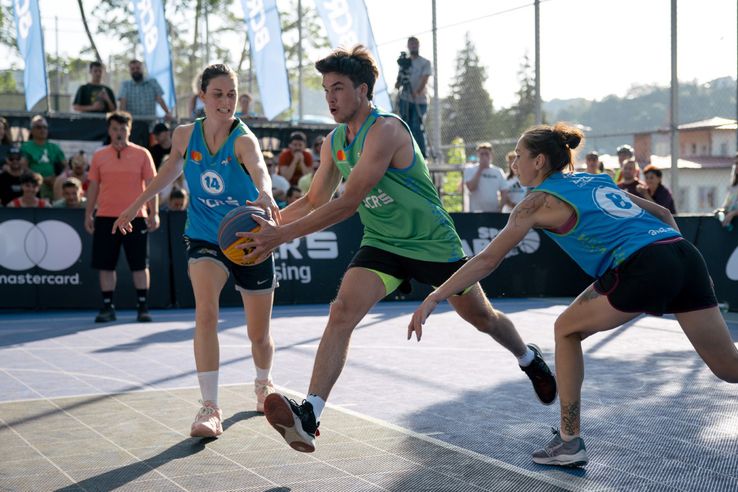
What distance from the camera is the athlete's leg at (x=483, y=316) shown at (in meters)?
5.55

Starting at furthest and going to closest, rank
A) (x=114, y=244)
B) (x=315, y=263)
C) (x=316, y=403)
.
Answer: (x=315, y=263)
(x=114, y=244)
(x=316, y=403)

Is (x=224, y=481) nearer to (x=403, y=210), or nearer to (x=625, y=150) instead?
(x=403, y=210)

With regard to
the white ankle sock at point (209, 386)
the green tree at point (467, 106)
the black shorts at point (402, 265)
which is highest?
the green tree at point (467, 106)

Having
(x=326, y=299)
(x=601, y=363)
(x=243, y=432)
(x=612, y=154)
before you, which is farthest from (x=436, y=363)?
(x=612, y=154)

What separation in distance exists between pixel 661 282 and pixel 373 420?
2218 millimetres

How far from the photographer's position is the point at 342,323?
509 centimetres

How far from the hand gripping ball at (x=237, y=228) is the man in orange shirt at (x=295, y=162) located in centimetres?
1033

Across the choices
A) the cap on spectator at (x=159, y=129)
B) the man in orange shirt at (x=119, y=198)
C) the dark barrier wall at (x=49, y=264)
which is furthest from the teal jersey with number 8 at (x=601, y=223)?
the cap on spectator at (x=159, y=129)

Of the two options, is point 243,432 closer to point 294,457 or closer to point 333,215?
point 294,457

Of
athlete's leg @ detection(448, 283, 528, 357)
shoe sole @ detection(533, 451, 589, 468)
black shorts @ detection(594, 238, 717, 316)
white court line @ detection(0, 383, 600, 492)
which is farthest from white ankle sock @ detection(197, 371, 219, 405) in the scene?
black shorts @ detection(594, 238, 717, 316)

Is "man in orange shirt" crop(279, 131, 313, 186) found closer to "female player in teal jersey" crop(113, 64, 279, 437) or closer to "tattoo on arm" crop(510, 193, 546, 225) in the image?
"female player in teal jersey" crop(113, 64, 279, 437)

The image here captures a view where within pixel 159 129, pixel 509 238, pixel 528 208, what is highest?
pixel 159 129

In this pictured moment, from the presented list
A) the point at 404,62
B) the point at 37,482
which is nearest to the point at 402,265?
the point at 37,482

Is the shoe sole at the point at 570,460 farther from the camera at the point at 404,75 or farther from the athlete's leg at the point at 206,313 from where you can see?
the camera at the point at 404,75
